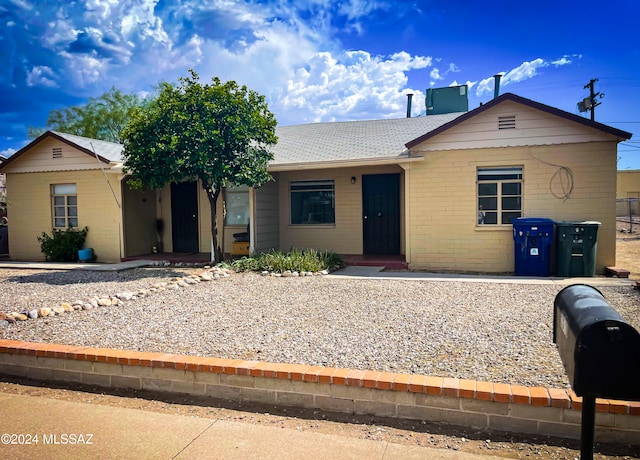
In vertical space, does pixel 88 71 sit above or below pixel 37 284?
above

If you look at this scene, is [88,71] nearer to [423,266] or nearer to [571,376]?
[423,266]

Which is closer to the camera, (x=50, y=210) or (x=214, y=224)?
(x=214, y=224)

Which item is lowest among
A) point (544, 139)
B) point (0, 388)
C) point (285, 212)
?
point (0, 388)

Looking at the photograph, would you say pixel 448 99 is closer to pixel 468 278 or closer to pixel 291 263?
pixel 468 278

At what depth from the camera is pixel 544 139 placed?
9.52 m

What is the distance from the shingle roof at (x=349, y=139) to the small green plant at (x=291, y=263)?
250 centimetres

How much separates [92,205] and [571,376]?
43.9ft

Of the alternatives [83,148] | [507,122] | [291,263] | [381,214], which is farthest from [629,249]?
[83,148]

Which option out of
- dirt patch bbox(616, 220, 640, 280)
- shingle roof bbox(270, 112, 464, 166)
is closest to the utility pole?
dirt patch bbox(616, 220, 640, 280)

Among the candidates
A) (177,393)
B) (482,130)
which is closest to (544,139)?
(482,130)

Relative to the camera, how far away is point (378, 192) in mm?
12469

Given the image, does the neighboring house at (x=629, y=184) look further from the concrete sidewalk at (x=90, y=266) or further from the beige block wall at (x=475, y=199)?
the concrete sidewalk at (x=90, y=266)

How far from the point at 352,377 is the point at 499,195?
7613mm

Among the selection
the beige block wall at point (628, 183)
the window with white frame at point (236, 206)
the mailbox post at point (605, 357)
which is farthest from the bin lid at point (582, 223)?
the beige block wall at point (628, 183)
